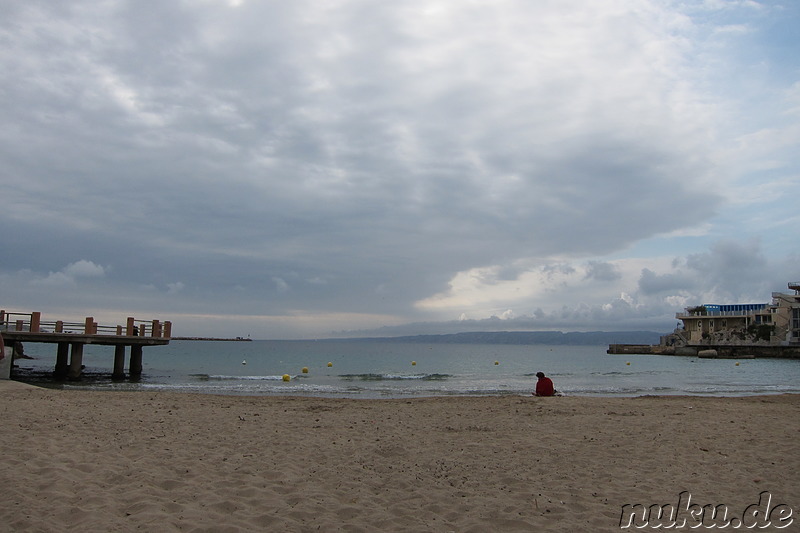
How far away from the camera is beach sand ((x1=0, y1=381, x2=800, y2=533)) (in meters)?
5.56

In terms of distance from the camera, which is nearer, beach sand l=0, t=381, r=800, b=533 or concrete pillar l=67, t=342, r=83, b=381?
beach sand l=0, t=381, r=800, b=533

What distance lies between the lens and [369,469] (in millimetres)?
7492

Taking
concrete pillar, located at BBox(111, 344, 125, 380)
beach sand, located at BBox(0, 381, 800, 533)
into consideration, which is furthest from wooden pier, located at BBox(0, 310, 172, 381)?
beach sand, located at BBox(0, 381, 800, 533)

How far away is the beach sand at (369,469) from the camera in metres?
5.56

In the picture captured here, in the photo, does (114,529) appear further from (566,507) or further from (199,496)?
(566,507)

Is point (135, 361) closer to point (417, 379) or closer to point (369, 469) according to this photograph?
Result: point (417, 379)

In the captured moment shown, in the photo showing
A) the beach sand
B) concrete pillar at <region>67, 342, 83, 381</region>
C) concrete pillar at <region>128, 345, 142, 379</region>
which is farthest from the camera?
concrete pillar at <region>128, 345, 142, 379</region>

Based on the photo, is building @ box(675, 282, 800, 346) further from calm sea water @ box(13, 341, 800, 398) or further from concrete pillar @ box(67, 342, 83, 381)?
concrete pillar @ box(67, 342, 83, 381)

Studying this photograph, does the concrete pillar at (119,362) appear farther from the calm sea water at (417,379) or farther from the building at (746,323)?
the building at (746,323)

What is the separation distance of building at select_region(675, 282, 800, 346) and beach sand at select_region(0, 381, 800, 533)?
9920 cm

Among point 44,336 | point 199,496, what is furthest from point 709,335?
point 199,496

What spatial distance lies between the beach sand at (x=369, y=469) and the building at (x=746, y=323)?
325 feet

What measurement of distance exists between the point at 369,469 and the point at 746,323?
385 ft

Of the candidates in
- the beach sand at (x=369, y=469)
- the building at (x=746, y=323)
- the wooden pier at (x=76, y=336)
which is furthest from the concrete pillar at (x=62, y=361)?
the building at (x=746, y=323)
